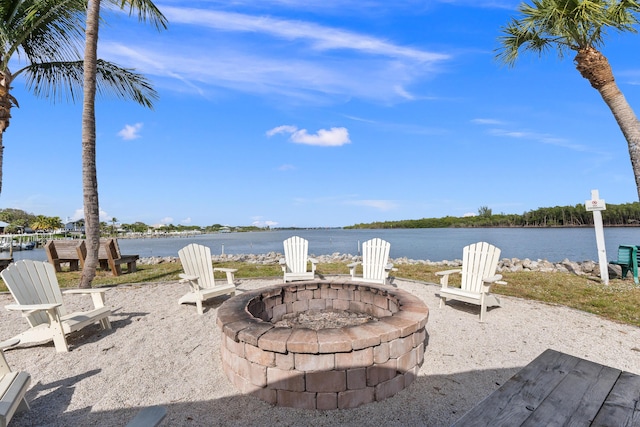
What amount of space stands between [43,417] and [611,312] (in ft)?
22.9

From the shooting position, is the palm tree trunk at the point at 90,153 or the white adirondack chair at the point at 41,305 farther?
the palm tree trunk at the point at 90,153

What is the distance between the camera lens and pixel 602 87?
6102 millimetres

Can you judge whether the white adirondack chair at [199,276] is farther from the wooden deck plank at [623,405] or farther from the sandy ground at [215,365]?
the wooden deck plank at [623,405]

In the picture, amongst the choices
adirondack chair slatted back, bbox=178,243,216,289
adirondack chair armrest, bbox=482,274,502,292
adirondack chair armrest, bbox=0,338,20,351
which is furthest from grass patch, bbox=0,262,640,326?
adirondack chair armrest, bbox=0,338,20,351

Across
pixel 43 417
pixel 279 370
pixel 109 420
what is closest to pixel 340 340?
pixel 279 370

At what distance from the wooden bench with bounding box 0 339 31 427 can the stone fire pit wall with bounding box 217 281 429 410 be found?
1.35 meters

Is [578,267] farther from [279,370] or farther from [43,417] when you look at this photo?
[43,417]

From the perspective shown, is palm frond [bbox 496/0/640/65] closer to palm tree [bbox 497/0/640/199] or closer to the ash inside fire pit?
palm tree [bbox 497/0/640/199]

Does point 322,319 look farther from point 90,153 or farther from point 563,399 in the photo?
point 90,153

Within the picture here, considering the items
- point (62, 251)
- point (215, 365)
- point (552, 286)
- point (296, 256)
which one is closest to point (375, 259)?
point (296, 256)

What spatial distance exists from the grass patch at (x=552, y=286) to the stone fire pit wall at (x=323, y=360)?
12.8ft

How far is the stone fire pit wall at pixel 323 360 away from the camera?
2.26m

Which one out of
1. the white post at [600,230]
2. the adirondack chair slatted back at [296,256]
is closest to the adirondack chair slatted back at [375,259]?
the adirondack chair slatted back at [296,256]

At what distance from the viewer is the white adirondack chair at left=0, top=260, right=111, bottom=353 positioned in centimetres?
318
